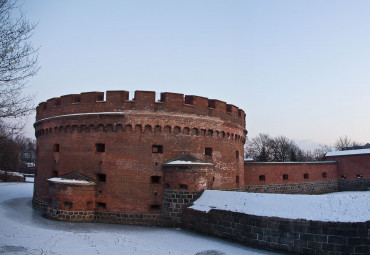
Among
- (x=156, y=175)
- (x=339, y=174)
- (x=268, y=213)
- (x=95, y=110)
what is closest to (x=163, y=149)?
(x=156, y=175)

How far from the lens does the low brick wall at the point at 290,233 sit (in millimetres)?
7270

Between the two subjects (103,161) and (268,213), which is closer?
(268,213)

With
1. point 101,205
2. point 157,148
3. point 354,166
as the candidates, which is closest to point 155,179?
point 157,148

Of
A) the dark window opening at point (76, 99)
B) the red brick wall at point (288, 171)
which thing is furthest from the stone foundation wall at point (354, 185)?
the dark window opening at point (76, 99)

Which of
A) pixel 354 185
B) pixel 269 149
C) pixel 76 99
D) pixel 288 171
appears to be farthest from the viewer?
pixel 269 149

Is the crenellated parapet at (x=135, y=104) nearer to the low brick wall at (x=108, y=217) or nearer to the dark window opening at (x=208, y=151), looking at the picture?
the dark window opening at (x=208, y=151)

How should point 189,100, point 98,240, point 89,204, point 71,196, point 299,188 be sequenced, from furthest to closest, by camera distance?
point 299,188 → point 189,100 → point 89,204 → point 71,196 → point 98,240

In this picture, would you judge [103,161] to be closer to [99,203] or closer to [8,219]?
[99,203]

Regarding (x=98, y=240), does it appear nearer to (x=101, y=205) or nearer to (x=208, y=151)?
(x=101, y=205)

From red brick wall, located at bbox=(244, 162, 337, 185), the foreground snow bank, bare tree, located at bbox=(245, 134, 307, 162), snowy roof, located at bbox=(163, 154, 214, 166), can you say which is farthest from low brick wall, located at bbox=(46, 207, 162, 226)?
bare tree, located at bbox=(245, 134, 307, 162)

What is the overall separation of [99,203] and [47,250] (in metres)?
5.24

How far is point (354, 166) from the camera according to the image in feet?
87.4

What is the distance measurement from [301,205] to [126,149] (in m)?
8.13

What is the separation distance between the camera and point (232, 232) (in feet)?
31.6
